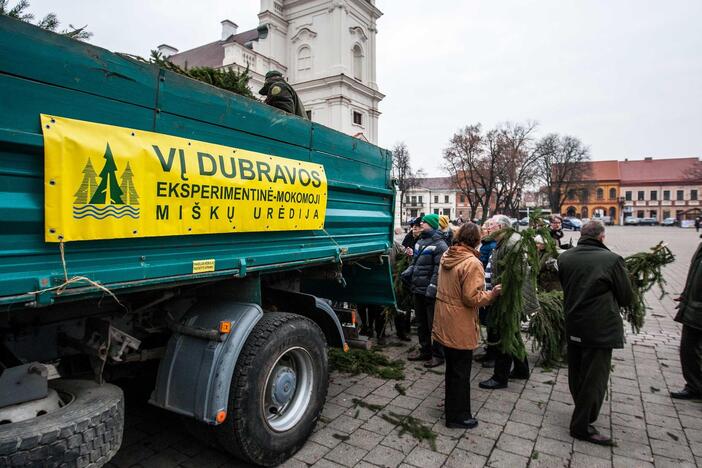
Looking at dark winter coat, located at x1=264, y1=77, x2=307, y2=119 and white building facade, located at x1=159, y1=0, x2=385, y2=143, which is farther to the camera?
white building facade, located at x1=159, y1=0, x2=385, y2=143

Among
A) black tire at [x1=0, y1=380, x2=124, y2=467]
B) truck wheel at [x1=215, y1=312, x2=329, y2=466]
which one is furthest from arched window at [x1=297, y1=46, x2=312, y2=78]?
black tire at [x1=0, y1=380, x2=124, y2=467]

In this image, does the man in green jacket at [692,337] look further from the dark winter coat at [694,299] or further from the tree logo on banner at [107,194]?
the tree logo on banner at [107,194]

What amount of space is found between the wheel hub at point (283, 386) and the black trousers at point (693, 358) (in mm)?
3971

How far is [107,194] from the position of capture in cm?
193

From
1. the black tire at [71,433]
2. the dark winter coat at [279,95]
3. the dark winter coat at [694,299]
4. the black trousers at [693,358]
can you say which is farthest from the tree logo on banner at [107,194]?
the black trousers at [693,358]

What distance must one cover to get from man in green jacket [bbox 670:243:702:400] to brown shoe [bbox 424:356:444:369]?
2.33m

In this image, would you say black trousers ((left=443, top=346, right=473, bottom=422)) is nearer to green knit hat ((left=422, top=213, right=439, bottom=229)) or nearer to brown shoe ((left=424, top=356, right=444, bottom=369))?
brown shoe ((left=424, top=356, right=444, bottom=369))

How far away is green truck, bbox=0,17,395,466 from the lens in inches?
68.9

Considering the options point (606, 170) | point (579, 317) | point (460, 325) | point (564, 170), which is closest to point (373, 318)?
point (460, 325)

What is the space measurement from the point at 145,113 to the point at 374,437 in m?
2.85

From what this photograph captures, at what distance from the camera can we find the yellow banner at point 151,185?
1800 millimetres

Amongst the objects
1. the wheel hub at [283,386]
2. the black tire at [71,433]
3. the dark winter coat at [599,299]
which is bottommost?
the wheel hub at [283,386]

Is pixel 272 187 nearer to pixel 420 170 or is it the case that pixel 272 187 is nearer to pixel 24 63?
pixel 24 63

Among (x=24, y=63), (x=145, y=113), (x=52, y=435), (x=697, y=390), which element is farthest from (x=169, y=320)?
(x=697, y=390)
